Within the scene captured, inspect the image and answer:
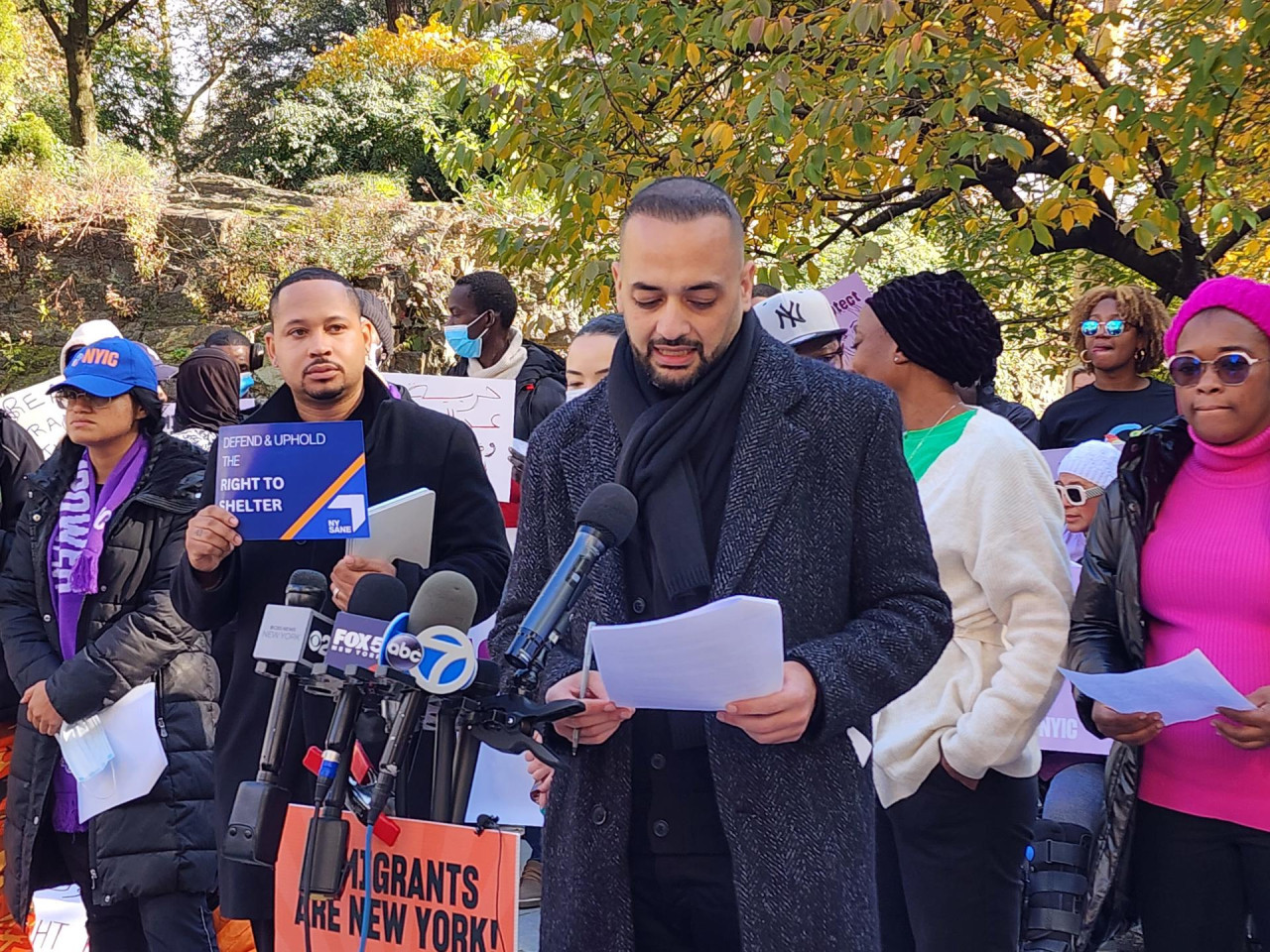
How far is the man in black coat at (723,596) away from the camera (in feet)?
7.85

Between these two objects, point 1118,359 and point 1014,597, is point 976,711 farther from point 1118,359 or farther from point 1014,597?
point 1118,359

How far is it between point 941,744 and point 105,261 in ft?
59.2

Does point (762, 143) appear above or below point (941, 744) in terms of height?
above

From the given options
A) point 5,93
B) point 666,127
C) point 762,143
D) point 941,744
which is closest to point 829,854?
point 941,744

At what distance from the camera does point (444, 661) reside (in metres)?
2.17

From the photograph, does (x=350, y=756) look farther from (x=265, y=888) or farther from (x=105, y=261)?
(x=105, y=261)

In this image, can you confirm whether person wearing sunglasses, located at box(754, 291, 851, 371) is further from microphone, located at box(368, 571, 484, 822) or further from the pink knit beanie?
microphone, located at box(368, 571, 484, 822)

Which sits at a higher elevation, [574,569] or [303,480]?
[303,480]

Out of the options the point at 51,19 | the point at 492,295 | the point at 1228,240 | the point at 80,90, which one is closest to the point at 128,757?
the point at 492,295

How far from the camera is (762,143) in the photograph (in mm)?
7512

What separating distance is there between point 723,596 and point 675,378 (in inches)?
17.4

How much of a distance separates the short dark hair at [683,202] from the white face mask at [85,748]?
322 cm

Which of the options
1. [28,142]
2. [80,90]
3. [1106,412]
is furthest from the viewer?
[80,90]

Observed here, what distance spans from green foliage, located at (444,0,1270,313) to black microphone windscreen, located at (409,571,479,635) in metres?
5.09
